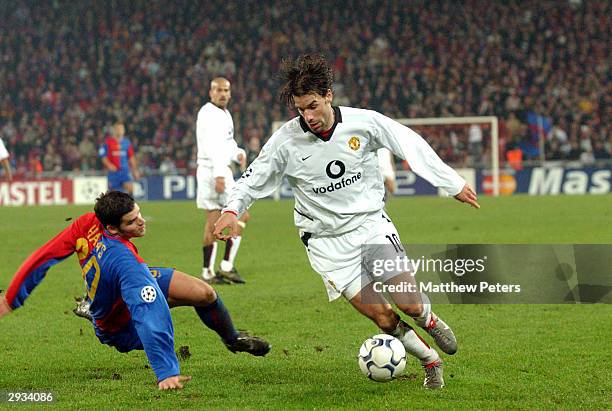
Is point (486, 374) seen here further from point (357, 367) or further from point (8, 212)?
point (8, 212)

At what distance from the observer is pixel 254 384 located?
18.2 ft

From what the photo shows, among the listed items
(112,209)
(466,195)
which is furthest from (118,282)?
(466,195)

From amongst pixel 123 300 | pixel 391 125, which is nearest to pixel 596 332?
pixel 391 125

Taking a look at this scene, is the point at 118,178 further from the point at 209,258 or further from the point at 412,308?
the point at 412,308

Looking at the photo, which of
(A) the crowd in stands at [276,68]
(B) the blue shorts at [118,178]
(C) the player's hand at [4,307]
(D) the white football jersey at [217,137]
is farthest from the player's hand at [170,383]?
(A) the crowd in stands at [276,68]

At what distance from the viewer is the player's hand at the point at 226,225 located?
5344mm

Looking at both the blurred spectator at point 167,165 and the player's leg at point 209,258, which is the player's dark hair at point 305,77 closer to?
the player's leg at point 209,258

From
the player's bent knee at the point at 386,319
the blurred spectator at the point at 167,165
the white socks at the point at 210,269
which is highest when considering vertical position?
the player's bent knee at the point at 386,319

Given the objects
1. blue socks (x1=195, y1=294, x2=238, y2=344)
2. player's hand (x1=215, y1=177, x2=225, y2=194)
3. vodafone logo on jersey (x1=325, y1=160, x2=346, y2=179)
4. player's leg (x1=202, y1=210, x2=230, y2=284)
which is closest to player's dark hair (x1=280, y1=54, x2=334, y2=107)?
vodafone logo on jersey (x1=325, y1=160, x2=346, y2=179)

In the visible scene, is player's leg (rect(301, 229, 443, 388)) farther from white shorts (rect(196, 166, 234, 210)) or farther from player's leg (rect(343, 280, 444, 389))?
white shorts (rect(196, 166, 234, 210))

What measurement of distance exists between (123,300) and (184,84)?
1093 inches

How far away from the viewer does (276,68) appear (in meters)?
33.0

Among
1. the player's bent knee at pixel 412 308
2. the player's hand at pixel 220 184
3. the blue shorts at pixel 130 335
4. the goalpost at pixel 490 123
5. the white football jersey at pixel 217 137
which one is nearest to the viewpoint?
Result: the player's bent knee at pixel 412 308

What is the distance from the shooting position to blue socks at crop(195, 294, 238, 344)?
5.89m
